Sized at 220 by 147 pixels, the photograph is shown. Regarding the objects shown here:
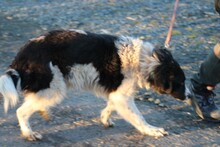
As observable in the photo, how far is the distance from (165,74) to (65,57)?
1.03m

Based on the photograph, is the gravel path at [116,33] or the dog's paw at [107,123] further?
the dog's paw at [107,123]

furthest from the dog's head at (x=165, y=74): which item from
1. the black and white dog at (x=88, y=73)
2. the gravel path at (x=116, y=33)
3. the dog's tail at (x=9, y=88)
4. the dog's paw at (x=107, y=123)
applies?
the dog's tail at (x=9, y=88)

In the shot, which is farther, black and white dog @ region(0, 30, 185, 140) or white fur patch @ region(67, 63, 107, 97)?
white fur patch @ region(67, 63, 107, 97)

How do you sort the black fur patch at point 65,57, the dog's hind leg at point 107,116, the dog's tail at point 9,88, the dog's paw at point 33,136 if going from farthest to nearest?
the dog's hind leg at point 107,116
the dog's paw at point 33,136
the black fur patch at point 65,57
the dog's tail at point 9,88

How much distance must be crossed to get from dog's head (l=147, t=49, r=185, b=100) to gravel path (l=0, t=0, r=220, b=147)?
1.59ft

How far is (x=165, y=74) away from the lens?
4406mm

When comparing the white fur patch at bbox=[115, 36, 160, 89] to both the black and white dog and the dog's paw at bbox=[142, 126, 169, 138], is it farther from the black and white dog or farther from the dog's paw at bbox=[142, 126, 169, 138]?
the dog's paw at bbox=[142, 126, 169, 138]

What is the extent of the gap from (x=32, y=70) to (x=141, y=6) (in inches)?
254

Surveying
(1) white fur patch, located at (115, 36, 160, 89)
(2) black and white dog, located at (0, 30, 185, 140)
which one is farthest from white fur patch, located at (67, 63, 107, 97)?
(1) white fur patch, located at (115, 36, 160, 89)

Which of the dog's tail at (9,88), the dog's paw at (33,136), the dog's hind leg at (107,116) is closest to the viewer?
the dog's tail at (9,88)

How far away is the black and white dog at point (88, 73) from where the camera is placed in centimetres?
407

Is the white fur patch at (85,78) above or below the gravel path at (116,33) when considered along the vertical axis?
above

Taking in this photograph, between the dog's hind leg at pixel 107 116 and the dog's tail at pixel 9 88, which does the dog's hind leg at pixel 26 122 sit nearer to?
the dog's tail at pixel 9 88

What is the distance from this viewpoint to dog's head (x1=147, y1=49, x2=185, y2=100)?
4379 mm
